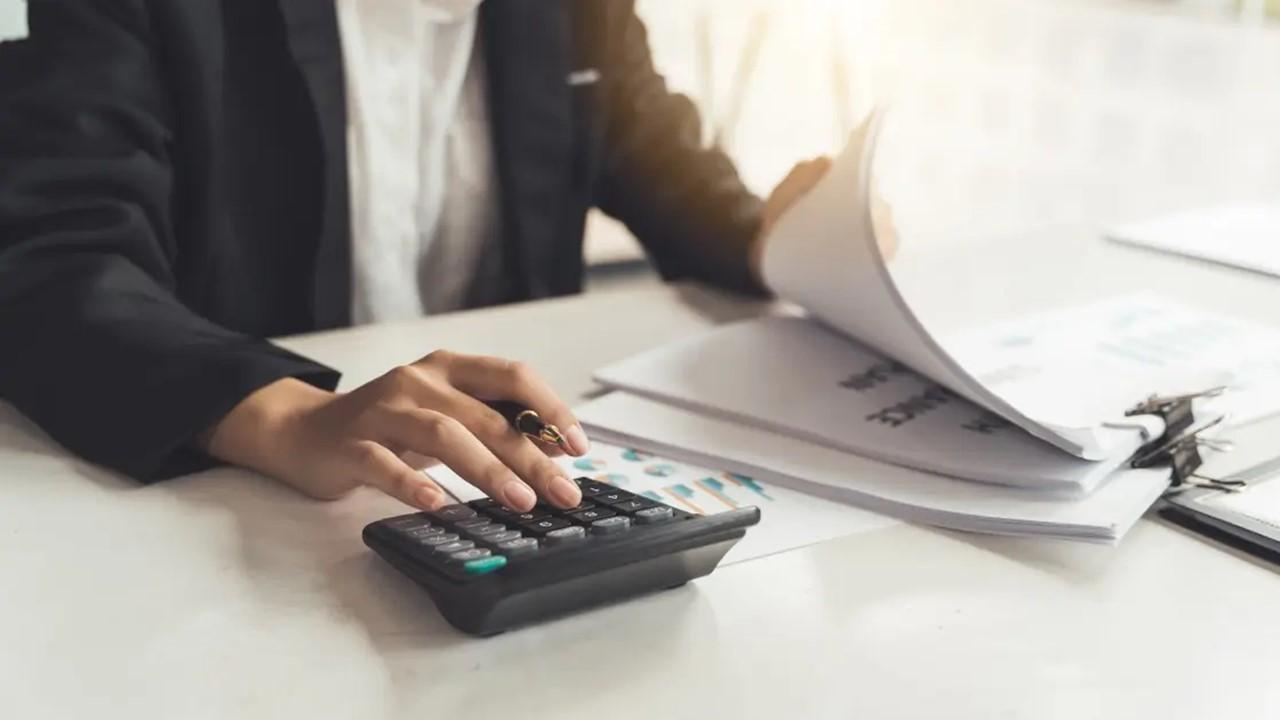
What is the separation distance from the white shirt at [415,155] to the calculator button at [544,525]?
0.54 metres

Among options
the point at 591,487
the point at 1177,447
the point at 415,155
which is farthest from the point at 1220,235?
the point at 591,487

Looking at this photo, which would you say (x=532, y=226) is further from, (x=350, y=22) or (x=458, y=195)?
(x=350, y=22)

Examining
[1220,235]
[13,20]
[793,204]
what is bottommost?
[1220,235]

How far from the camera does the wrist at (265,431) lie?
0.57 meters

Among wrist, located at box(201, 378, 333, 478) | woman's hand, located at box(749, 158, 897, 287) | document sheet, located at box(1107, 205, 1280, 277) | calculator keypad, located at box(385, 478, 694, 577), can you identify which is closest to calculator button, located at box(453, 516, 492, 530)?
calculator keypad, located at box(385, 478, 694, 577)

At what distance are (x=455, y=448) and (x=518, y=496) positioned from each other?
5 centimetres

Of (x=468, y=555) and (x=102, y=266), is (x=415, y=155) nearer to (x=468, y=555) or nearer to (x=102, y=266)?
(x=102, y=266)

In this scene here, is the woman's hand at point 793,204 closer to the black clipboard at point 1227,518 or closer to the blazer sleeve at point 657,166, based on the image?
the blazer sleeve at point 657,166

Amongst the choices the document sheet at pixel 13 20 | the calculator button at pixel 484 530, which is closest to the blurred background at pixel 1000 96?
the document sheet at pixel 13 20

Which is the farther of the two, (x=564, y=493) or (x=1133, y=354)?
(x=1133, y=354)

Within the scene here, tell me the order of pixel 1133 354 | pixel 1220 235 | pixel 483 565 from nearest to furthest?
1. pixel 483 565
2. pixel 1133 354
3. pixel 1220 235

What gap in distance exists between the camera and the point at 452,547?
451 millimetres

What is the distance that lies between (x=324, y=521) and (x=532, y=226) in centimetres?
55

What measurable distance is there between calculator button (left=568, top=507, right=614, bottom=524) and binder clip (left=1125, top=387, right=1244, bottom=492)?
0.27 metres
